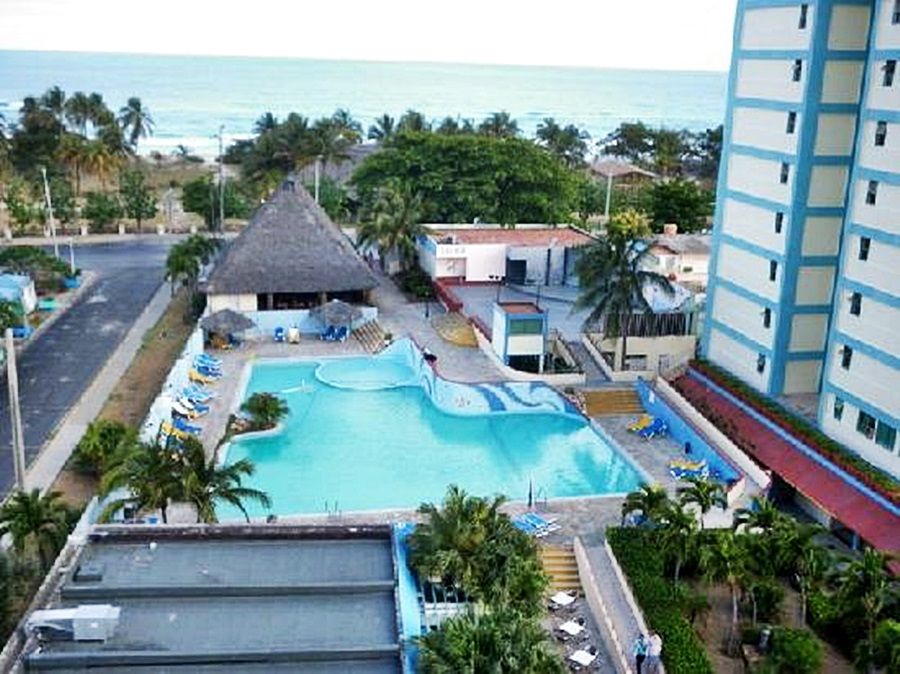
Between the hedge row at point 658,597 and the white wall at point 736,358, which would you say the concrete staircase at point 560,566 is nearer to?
the hedge row at point 658,597

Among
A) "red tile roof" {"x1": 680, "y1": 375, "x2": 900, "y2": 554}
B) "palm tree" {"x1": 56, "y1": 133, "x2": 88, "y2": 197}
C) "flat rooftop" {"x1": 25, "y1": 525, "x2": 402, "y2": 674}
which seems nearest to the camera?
"flat rooftop" {"x1": 25, "y1": 525, "x2": 402, "y2": 674}

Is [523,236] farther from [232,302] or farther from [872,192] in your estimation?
[872,192]

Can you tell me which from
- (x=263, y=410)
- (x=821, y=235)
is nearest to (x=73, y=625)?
(x=263, y=410)

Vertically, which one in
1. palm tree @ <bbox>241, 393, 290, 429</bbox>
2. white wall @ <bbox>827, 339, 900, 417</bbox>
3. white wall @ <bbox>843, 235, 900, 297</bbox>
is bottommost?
palm tree @ <bbox>241, 393, 290, 429</bbox>

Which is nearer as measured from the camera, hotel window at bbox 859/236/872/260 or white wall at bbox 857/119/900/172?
white wall at bbox 857/119/900/172

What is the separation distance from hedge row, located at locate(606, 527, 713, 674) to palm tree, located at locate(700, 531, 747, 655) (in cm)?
116

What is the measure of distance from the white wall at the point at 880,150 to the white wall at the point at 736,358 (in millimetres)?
8499

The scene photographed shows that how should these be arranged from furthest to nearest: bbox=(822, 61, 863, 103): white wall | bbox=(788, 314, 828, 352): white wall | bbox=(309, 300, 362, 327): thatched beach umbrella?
bbox=(309, 300, 362, 327): thatched beach umbrella
bbox=(788, 314, 828, 352): white wall
bbox=(822, 61, 863, 103): white wall

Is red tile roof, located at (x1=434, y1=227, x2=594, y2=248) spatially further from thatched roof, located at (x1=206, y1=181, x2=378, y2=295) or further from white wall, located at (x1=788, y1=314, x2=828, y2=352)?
white wall, located at (x1=788, y1=314, x2=828, y2=352)

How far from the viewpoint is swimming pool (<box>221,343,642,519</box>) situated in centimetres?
3183

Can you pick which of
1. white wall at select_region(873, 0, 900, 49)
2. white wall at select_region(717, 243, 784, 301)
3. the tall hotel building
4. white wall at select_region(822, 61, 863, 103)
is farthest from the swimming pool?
white wall at select_region(873, 0, 900, 49)

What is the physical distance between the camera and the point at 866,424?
3080 cm

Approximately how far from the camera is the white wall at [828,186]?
34.4 m

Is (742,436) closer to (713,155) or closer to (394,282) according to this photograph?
(394,282)
